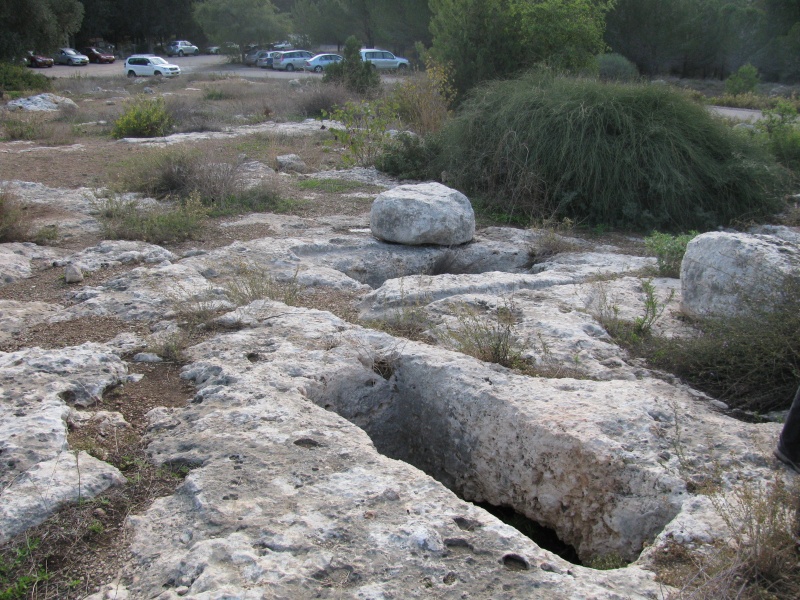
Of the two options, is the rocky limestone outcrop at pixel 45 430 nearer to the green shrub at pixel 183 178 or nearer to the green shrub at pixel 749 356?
the green shrub at pixel 749 356

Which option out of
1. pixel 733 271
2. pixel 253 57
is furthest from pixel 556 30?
pixel 253 57

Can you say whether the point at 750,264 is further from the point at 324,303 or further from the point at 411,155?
the point at 411,155

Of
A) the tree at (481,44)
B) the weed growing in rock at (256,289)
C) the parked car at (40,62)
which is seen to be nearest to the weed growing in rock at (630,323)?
the weed growing in rock at (256,289)

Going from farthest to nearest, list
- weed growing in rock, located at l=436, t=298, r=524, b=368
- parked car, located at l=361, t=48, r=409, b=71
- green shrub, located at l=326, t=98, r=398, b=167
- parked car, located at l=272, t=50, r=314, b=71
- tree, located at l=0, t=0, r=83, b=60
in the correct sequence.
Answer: parked car, located at l=272, t=50, r=314, b=71, parked car, located at l=361, t=48, r=409, b=71, tree, located at l=0, t=0, r=83, b=60, green shrub, located at l=326, t=98, r=398, b=167, weed growing in rock, located at l=436, t=298, r=524, b=368

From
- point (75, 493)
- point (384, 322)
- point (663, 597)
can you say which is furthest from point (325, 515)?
point (384, 322)

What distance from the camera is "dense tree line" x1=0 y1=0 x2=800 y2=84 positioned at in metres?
13.0

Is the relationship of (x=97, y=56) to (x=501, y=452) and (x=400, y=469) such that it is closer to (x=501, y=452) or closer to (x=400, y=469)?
(x=501, y=452)

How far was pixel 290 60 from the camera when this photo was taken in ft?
131

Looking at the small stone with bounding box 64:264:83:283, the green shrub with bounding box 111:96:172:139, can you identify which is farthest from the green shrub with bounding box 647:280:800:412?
the green shrub with bounding box 111:96:172:139

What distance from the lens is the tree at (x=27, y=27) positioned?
22.7 m

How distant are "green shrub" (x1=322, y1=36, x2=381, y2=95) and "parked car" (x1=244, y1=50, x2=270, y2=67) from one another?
82.0ft

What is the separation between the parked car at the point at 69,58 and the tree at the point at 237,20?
8.33 meters

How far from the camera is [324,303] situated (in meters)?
5.28

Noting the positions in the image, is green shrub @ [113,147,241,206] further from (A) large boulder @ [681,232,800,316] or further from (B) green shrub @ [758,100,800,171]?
(B) green shrub @ [758,100,800,171]
